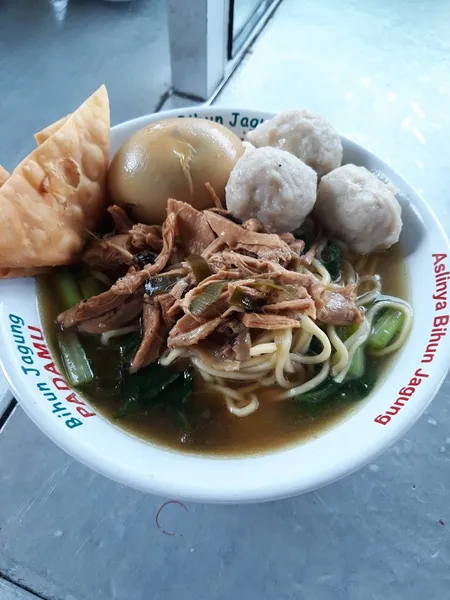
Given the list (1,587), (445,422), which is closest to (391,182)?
(445,422)

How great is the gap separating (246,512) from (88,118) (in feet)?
3.56

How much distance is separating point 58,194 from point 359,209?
0.76 m

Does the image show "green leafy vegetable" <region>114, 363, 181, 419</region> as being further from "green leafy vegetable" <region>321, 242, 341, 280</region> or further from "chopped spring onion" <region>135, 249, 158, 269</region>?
"green leafy vegetable" <region>321, 242, 341, 280</region>

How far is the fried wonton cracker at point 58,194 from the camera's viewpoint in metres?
1.25

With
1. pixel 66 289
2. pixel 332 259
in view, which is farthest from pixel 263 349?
pixel 66 289

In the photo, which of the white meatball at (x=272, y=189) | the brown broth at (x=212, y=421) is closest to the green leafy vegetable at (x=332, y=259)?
the white meatball at (x=272, y=189)

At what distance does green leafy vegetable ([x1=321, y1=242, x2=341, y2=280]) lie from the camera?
1481 millimetres

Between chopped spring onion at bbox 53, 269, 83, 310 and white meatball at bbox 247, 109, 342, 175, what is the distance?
0.65m

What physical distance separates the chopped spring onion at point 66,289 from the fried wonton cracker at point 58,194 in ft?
0.15

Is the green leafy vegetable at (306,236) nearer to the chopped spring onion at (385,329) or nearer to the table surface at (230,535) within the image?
the chopped spring onion at (385,329)

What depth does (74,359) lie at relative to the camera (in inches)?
51.1

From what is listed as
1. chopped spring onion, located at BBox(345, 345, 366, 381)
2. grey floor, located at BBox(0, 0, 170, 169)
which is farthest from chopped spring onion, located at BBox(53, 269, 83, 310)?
grey floor, located at BBox(0, 0, 170, 169)

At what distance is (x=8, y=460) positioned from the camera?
54.4 inches

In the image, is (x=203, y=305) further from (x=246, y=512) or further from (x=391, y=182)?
(x=391, y=182)
